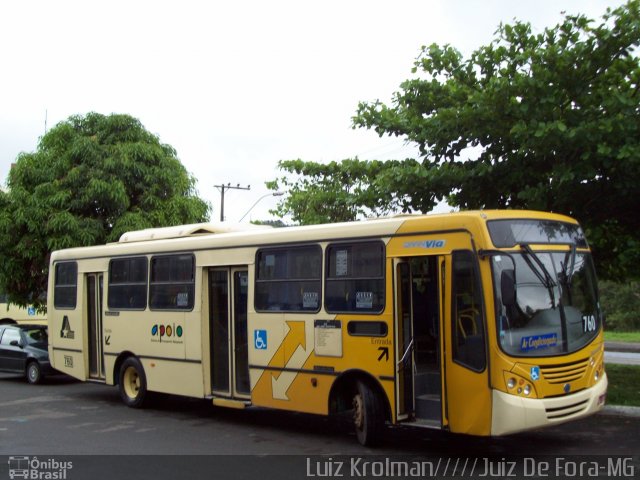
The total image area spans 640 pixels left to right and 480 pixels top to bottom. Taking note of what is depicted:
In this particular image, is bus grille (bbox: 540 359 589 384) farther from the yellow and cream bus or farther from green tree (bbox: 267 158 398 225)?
green tree (bbox: 267 158 398 225)

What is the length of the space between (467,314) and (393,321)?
3.32ft

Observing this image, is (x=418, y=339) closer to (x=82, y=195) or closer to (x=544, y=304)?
(x=544, y=304)

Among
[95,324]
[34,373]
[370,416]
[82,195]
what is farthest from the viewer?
[82,195]

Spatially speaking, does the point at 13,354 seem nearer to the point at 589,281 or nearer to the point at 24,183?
the point at 24,183

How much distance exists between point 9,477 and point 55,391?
8.16 meters

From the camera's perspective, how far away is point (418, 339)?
29.6ft

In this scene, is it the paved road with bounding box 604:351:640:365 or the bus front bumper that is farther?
the paved road with bounding box 604:351:640:365

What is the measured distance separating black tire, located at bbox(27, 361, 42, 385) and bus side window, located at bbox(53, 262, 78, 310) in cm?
251

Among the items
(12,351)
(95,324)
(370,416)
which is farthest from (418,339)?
(12,351)

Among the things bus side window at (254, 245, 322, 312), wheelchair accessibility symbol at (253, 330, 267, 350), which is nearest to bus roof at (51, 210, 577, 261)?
bus side window at (254, 245, 322, 312)

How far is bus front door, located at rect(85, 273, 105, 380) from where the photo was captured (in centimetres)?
1430

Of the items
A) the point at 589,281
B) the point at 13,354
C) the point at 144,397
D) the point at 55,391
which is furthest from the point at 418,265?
the point at 13,354

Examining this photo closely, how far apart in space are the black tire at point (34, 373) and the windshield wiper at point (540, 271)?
1264cm

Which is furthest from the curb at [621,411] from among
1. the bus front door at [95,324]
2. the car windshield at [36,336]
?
the car windshield at [36,336]
